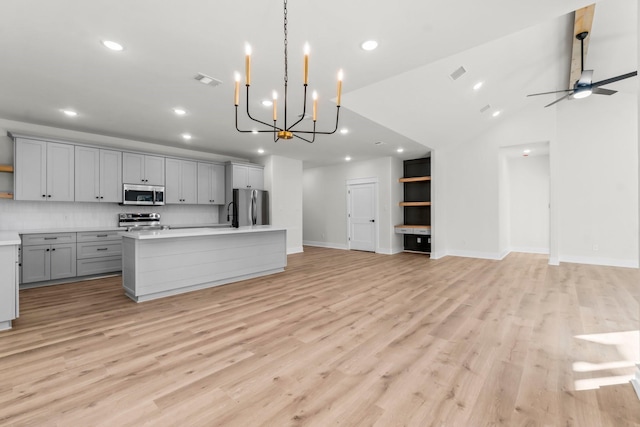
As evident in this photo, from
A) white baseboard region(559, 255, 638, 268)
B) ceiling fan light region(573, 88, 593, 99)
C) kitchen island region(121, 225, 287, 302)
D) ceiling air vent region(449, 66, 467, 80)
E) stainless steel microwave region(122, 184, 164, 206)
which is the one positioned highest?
ceiling air vent region(449, 66, 467, 80)

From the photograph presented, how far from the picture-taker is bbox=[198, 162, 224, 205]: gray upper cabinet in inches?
261

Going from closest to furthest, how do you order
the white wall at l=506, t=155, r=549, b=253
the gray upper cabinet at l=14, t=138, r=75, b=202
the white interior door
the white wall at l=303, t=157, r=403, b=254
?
the gray upper cabinet at l=14, t=138, r=75, b=202
the white wall at l=506, t=155, r=549, b=253
the white wall at l=303, t=157, r=403, b=254
the white interior door

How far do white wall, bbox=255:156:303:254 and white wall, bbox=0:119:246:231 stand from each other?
210 cm

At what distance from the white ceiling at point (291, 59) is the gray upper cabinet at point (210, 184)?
2.78ft

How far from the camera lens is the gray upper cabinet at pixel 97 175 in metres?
4.97

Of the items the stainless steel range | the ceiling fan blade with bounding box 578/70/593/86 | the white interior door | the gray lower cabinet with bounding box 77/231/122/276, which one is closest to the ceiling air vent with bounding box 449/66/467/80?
the ceiling fan blade with bounding box 578/70/593/86

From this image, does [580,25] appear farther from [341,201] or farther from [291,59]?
[341,201]

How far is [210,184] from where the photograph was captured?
6797 mm

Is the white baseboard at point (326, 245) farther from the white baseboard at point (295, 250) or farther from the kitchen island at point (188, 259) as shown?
the kitchen island at point (188, 259)

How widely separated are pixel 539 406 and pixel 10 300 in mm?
4511

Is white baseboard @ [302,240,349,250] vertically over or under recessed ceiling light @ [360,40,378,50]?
under

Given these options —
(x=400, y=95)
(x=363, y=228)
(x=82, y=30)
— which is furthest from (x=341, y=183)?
(x=82, y=30)

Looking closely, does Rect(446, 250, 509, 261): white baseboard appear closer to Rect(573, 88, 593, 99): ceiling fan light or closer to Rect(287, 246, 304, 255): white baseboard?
Rect(573, 88, 593, 99): ceiling fan light

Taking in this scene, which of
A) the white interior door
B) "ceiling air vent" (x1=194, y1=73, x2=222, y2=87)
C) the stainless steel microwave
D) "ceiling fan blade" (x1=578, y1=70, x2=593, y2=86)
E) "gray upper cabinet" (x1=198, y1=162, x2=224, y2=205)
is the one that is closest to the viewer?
"ceiling air vent" (x1=194, y1=73, x2=222, y2=87)
